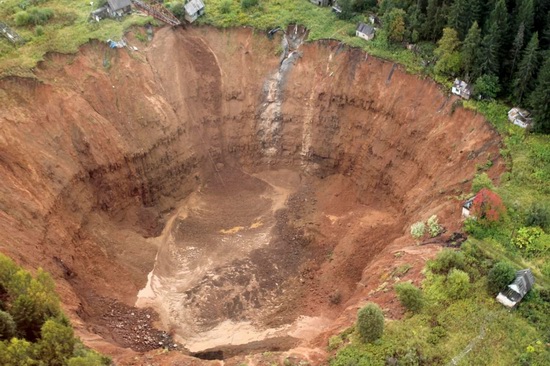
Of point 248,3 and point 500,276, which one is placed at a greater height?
point 248,3

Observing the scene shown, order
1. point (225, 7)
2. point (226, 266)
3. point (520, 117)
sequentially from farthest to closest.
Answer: point (225, 7) < point (226, 266) < point (520, 117)

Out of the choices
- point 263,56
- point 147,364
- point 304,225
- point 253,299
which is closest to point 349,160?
point 304,225

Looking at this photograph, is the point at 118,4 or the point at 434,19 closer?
the point at 434,19

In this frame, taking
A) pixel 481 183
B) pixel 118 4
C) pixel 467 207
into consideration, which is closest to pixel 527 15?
pixel 481 183

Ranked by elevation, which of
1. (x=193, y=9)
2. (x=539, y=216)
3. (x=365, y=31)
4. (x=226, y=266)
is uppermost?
(x=365, y=31)

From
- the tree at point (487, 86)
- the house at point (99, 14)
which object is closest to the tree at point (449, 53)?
the tree at point (487, 86)

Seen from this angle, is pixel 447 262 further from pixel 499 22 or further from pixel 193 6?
pixel 193 6

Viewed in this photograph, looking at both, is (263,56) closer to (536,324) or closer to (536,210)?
(536,210)
